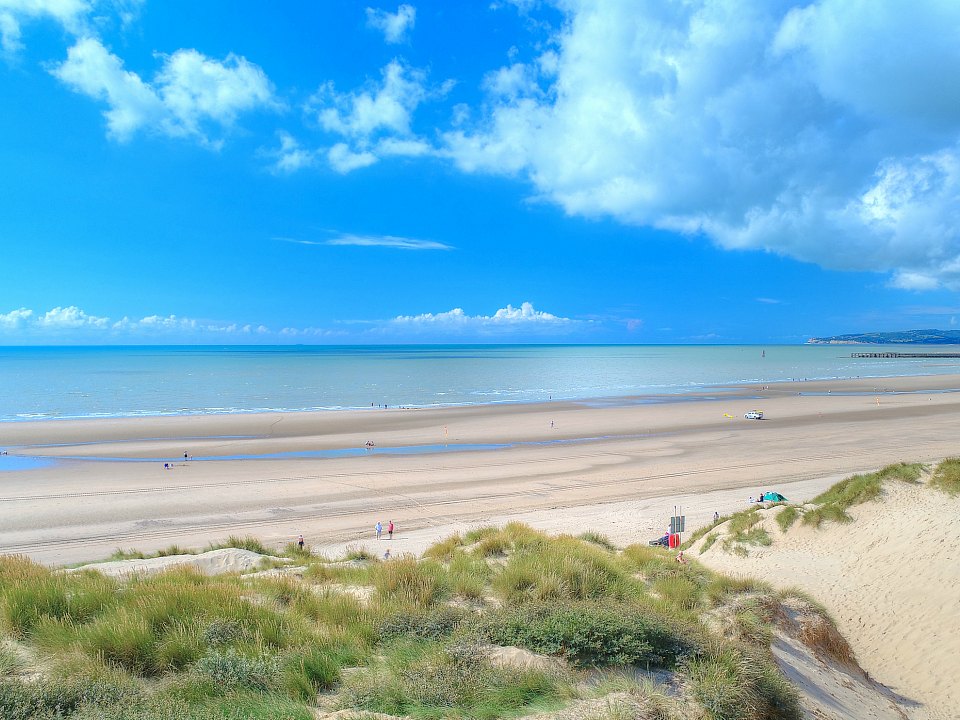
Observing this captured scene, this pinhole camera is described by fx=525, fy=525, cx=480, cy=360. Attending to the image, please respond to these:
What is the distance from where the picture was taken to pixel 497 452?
33.2 metres

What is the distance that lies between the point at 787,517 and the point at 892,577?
11.0 feet

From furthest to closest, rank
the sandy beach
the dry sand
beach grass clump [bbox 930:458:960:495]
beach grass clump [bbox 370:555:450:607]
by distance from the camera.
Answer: the sandy beach < the dry sand < beach grass clump [bbox 930:458:960:495] < beach grass clump [bbox 370:555:450:607]

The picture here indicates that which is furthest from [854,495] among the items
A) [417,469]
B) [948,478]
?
[417,469]

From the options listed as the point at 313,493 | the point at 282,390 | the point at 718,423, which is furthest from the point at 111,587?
the point at 282,390

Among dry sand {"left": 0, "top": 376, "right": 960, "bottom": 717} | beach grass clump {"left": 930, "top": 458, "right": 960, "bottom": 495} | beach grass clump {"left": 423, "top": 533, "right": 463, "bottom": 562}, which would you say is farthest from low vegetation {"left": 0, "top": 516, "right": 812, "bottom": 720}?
beach grass clump {"left": 930, "top": 458, "right": 960, "bottom": 495}

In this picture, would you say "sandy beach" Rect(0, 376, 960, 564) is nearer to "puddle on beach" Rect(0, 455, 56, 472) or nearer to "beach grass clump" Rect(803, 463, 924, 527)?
"puddle on beach" Rect(0, 455, 56, 472)

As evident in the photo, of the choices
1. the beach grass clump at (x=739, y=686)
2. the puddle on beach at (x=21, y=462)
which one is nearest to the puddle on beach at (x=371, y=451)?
the puddle on beach at (x=21, y=462)

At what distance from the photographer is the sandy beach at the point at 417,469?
19859 millimetres

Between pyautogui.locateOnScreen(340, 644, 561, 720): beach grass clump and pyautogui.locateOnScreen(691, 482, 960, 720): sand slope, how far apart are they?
638 cm

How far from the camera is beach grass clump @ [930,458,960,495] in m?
13.6

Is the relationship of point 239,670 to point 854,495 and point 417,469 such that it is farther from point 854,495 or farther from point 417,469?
point 417,469

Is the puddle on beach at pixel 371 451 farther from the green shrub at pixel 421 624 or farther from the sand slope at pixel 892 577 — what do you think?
the green shrub at pixel 421 624

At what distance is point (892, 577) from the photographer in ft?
36.6

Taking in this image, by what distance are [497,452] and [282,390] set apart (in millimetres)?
43139
